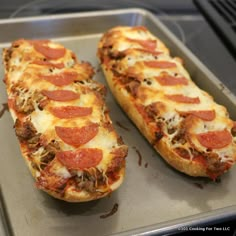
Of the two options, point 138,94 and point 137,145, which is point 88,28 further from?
point 137,145

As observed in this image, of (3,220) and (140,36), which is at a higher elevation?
(140,36)

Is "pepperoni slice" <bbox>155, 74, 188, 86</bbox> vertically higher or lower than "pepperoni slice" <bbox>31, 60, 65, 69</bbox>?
higher

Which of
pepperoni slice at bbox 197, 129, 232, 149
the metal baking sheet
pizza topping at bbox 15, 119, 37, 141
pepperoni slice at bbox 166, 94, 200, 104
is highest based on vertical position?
pepperoni slice at bbox 166, 94, 200, 104

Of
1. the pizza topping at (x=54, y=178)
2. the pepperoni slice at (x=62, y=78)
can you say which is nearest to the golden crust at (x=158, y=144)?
the pepperoni slice at (x=62, y=78)

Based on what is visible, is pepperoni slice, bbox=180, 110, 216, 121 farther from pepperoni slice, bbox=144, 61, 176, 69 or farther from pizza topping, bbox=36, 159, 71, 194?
pizza topping, bbox=36, 159, 71, 194

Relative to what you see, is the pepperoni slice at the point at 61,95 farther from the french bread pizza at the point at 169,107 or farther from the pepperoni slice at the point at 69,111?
the french bread pizza at the point at 169,107

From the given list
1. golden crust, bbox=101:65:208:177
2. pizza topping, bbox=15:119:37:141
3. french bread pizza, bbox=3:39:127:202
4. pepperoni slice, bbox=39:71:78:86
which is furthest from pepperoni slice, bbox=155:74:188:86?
pizza topping, bbox=15:119:37:141

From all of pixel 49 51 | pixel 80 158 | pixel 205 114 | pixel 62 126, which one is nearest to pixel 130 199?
pixel 80 158

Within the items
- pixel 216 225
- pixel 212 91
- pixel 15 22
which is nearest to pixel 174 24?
pixel 212 91
